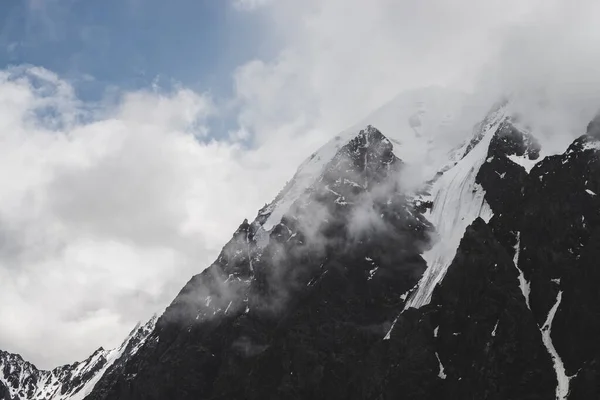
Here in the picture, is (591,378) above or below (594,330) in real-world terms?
below

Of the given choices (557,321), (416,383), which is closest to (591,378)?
(557,321)

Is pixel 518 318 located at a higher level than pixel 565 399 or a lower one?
higher

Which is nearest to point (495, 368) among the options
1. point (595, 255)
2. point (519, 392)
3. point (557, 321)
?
point (519, 392)

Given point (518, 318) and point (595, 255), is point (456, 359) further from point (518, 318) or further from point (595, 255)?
point (595, 255)

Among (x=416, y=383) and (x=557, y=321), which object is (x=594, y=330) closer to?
(x=557, y=321)

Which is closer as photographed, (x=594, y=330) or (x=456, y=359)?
(x=594, y=330)

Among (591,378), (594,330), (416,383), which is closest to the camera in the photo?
(591,378)

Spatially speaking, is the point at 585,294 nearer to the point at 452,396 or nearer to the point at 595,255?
the point at 595,255

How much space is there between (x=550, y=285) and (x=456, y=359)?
33.5m

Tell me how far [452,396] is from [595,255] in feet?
176

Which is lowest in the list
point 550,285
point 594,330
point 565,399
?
point 565,399

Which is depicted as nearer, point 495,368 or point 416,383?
point 495,368

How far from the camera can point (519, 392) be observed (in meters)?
179

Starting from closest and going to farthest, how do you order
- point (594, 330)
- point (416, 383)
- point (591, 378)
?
1. point (591, 378)
2. point (594, 330)
3. point (416, 383)
